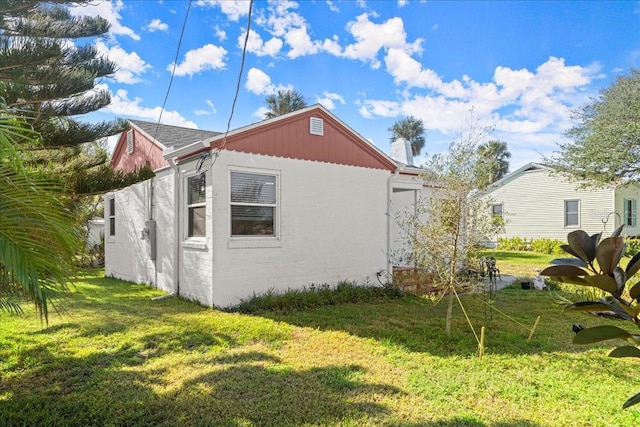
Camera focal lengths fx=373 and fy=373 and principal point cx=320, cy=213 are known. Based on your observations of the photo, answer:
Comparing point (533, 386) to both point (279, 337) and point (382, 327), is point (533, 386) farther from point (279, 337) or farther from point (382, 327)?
point (279, 337)

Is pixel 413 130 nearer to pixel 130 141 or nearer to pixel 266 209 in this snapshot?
pixel 130 141

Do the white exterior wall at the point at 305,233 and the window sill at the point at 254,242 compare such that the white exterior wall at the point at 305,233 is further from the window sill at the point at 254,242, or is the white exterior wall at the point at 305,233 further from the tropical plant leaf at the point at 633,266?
the tropical plant leaf at the point at 633,266

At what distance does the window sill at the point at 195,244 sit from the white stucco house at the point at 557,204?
52.0ft

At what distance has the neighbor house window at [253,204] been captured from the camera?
7539 mm

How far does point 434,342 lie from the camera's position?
5438 mm

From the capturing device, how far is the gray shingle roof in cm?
990

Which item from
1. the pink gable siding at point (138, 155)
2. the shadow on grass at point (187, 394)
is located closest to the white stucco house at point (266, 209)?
the pink gable siding at point (138, 155)

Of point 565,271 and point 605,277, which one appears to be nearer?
point 605,277

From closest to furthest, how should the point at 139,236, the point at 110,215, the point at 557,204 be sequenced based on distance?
the point at 139,236, the point at 110,215, the point at 557,204

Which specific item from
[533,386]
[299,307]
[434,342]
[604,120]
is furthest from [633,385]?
[604,120]

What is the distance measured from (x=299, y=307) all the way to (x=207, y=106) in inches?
251

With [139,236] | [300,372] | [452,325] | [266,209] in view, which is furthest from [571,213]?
[300,372]

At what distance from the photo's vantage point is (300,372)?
4305mm

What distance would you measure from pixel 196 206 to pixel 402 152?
304 inches
